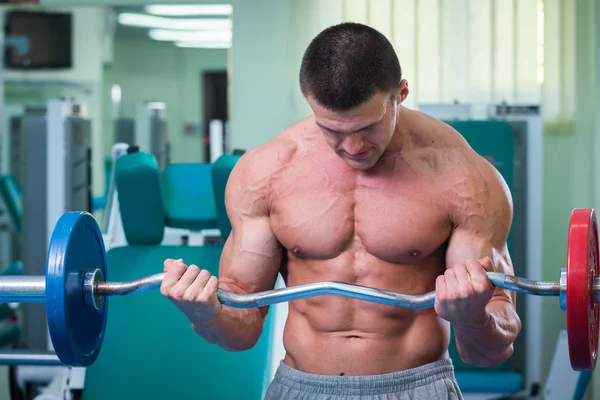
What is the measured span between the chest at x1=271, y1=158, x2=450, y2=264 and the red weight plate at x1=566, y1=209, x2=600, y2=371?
0.38m

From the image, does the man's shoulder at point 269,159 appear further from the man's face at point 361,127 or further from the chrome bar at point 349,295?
the chrome bar at point 349,295

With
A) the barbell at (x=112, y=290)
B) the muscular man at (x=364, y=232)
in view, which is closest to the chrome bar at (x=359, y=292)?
the barbell at (x=112, y=290)

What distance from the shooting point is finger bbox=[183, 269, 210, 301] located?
1.50m

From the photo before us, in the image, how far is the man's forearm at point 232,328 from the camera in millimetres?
1720

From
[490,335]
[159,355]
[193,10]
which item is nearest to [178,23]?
[193,10]

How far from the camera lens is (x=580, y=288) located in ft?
4.57

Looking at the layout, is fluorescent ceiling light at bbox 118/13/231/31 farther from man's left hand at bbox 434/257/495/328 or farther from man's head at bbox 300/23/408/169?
man's left hand at bbox 434/257/495/328

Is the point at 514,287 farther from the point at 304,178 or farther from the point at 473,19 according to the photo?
the point at 473,19

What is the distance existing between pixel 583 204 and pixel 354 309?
3.59 m

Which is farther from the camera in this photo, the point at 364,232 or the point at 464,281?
the point at 364,232

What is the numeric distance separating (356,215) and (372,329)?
0.83ft

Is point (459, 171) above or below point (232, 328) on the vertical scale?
above

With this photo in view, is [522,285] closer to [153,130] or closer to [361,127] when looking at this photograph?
[361,127]

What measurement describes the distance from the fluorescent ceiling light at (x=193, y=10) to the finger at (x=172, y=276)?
401 cm
